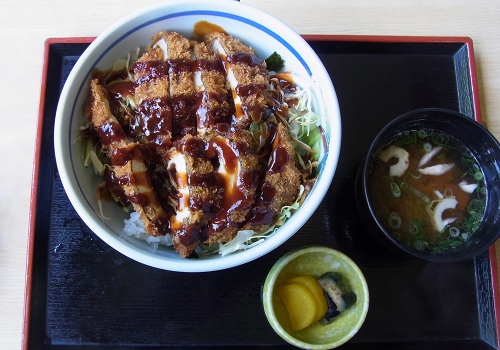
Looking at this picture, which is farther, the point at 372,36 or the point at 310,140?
the point at 372,36

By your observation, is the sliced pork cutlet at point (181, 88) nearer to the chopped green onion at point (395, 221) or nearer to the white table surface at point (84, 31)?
the white table surface at point (84, 31)

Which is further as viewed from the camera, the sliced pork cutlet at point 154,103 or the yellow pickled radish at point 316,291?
the yellow pickled radish at point 316,291

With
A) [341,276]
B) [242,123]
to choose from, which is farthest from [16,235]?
[341,276]

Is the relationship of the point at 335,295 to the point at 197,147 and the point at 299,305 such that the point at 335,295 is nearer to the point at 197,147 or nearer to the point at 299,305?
the point at 299,305

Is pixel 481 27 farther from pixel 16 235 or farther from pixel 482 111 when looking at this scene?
pixel 16 235

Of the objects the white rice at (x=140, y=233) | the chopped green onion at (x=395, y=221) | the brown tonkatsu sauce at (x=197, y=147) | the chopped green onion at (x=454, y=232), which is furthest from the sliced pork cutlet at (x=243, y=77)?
the chopped green onion at (x=454, y=232)

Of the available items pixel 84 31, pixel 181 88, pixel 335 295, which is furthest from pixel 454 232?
pixel 84 31

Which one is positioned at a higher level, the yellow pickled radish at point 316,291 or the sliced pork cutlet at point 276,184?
the sliced pork cutlet at point 276,184
